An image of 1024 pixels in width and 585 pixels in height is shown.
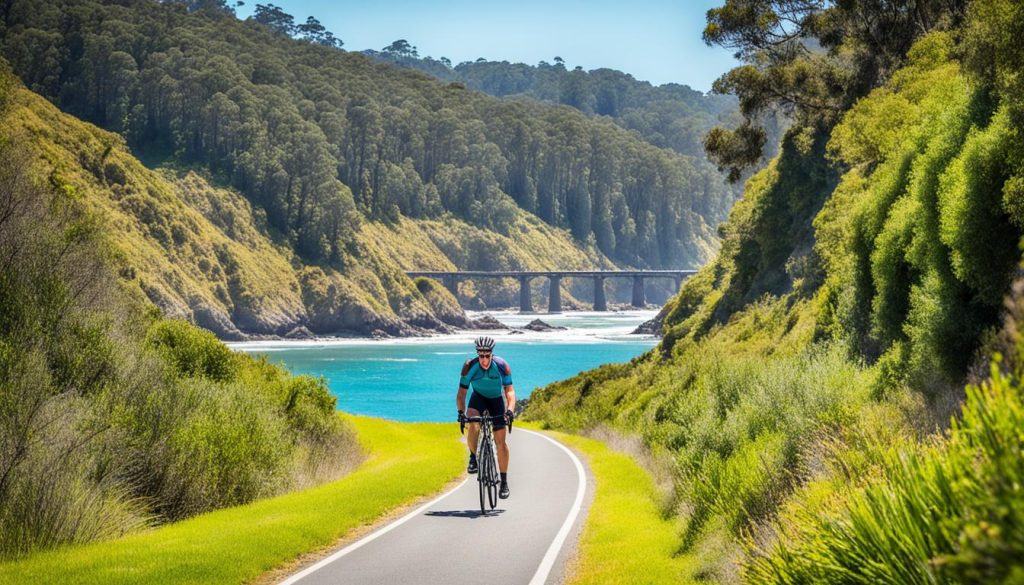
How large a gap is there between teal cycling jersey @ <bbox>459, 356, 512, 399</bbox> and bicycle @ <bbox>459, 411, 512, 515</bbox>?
1.35 feet

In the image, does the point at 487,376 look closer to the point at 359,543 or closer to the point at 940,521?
the point at 359,543

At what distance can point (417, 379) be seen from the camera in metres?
89.7

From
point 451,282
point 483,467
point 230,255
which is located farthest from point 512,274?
point 483,467

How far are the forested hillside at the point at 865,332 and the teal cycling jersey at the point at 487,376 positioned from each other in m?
2.78

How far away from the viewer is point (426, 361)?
104 metres

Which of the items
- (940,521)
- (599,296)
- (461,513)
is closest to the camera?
(940,521)

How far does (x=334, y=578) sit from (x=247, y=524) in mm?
3194

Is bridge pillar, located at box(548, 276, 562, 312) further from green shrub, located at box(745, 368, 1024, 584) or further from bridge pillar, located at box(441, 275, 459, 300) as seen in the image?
green shrub, located at box(745, 368, 1024, 584)

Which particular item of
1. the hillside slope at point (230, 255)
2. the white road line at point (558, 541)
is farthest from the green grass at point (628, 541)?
the hillside slope at point (230, 255)

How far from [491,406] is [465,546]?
8.41 feet

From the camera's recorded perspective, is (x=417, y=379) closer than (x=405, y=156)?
Yes

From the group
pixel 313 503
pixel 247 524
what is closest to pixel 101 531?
pixel 247 524

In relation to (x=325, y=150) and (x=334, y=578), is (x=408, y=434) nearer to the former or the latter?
(x=334, y=578)

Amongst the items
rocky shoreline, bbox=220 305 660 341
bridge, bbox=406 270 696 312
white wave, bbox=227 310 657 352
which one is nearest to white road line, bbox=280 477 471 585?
white wave, bbox=227 310 657 352
